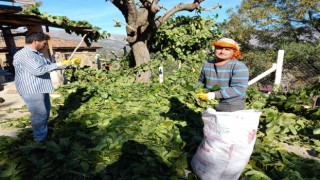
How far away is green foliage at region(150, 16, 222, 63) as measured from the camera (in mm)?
8891

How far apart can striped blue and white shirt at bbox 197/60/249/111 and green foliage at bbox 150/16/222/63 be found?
5.98m

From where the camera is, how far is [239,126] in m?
2.06

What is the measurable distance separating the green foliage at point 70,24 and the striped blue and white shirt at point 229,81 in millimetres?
4386

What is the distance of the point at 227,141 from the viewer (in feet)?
6.92

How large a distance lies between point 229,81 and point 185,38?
22.4 feet

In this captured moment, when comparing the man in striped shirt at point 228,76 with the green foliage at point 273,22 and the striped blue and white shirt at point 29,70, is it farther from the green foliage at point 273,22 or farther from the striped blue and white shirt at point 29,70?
the green foliage at point 273,22

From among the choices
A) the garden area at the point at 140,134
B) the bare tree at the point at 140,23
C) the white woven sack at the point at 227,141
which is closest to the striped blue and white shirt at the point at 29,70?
the garden area at the point at 140,134

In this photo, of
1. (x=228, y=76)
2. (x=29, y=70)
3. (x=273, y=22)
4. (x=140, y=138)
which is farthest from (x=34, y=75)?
(x=273, y=22)

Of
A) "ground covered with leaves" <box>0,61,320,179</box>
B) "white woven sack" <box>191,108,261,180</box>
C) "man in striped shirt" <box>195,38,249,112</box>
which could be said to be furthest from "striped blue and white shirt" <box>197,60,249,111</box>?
"ground covered with leaves" <box>0,61,320,179</box>

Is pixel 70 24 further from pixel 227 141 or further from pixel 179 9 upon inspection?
pixel 227 141

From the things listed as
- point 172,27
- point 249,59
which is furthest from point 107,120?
point 249,59

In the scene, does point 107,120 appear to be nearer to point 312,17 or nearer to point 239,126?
point 239,126

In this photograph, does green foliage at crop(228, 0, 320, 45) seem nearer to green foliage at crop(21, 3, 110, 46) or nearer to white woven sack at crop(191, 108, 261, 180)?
green foliage at crop(21, 3, 110, 46)

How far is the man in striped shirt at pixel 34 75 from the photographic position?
2953 mm
